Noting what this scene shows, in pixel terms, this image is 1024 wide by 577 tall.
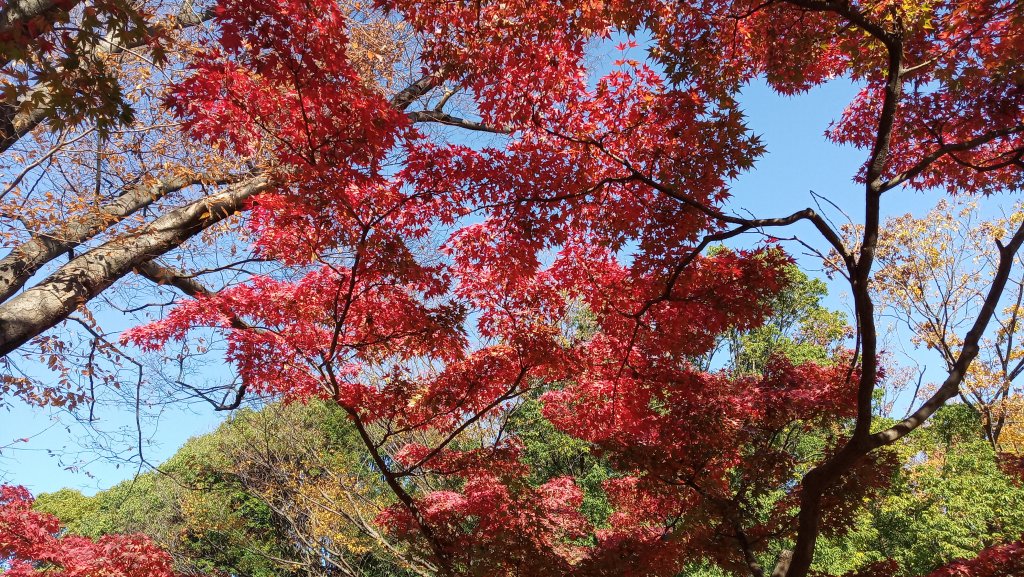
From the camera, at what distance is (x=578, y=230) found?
4547 mm

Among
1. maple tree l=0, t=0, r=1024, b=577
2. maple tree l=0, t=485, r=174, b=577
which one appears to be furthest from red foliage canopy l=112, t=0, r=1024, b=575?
maple tree l=0, t=485, r=174, b=577

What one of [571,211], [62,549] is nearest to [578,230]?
[571,211]

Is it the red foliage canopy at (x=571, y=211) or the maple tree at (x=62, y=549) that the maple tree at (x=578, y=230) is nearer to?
the red foliage canopy at (x=571, y=211)

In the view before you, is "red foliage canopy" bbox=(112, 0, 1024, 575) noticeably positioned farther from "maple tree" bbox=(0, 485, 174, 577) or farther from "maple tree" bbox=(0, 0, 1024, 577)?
"maple tree" bbox=(0, 485, 174, 577)

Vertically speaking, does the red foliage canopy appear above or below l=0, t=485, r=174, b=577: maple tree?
above

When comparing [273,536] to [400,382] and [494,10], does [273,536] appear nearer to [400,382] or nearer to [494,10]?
[400,382]

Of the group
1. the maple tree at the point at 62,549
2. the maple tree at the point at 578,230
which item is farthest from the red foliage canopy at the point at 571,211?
the maple tree at the point at 62,549

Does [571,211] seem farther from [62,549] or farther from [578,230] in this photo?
[62,549]

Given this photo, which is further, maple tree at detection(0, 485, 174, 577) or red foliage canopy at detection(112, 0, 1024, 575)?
maple tree at detection(0, 485, 174, 577)

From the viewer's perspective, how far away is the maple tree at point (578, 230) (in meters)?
3.47

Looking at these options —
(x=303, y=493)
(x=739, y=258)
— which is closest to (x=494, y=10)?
(x=739, y=258)

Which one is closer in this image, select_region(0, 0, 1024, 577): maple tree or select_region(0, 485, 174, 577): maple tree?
select_region(0, 0, 1024, 577): maple tree

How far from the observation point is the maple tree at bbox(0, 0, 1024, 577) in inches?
137

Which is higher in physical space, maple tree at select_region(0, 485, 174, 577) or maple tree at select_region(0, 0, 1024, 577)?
maple tree at select_region(0, 0, 1024, 577)
